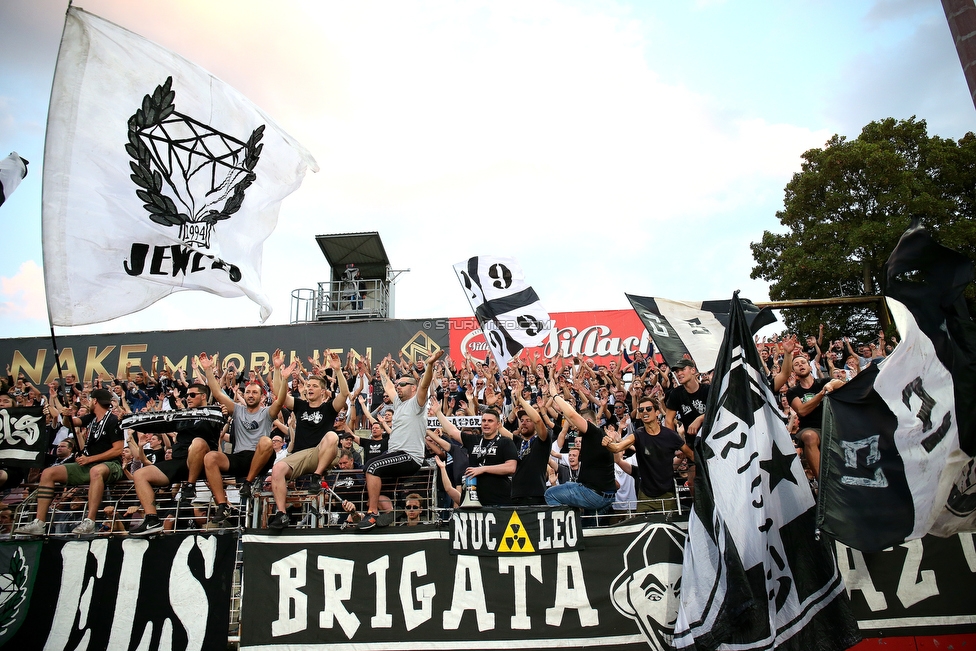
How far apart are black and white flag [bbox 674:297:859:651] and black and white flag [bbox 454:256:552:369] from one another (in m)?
4.54

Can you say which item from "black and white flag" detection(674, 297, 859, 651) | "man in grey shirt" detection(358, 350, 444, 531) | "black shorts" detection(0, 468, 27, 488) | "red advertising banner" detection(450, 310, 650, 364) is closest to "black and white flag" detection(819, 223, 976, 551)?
"black and white flag" detection(674, 297, 859, 651)

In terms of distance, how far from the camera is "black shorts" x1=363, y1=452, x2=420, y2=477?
834 cm

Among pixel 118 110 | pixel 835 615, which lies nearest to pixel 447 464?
pixel 835 615

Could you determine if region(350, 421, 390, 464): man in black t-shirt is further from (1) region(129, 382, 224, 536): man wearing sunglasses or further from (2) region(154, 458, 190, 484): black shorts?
(2) region(154, 458, 190, 484): black shorts

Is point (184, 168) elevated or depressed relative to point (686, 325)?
elevated

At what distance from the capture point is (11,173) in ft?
27.4

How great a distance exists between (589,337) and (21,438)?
14.6m

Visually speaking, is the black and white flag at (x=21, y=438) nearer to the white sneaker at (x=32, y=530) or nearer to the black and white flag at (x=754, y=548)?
the white sneaker at (x=32, y=530)

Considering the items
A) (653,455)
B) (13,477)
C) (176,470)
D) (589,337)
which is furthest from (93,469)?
(589,337)

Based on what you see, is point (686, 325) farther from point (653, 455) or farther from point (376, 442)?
point (376, 442)

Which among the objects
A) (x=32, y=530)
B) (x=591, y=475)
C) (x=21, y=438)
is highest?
(x=21, y=438)

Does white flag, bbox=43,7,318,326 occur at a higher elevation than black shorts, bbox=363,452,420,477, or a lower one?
higher

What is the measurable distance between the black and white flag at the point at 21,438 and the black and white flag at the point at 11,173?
2.79 m

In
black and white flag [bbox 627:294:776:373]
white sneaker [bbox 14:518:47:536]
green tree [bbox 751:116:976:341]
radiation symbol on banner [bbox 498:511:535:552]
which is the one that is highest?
green tree [bbox 751:116:976:341]
